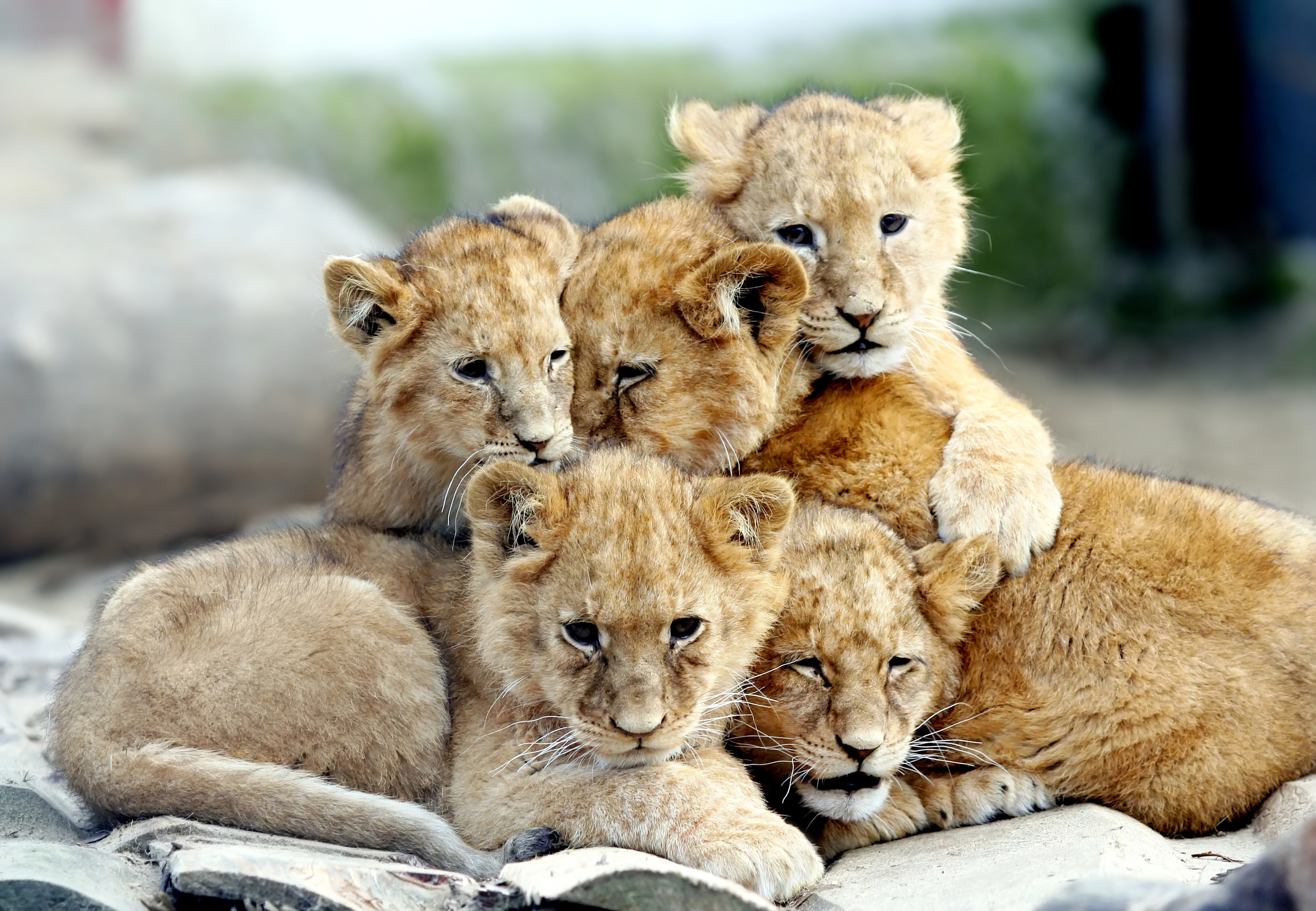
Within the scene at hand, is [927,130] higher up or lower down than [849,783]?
higher up

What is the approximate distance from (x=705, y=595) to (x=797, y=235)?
5.98 ft

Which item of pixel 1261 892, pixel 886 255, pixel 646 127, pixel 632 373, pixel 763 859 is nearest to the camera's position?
pixel 1261 892

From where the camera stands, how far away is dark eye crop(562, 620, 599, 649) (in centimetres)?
441

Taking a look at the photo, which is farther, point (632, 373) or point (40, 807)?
point (632, 373)

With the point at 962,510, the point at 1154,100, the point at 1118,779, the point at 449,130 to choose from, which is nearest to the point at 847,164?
the point at 962,510

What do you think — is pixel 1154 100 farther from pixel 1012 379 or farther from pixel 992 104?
pixel 1012 379

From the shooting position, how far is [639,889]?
12.5 ft

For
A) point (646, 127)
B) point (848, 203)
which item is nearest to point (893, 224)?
point (848, 203)

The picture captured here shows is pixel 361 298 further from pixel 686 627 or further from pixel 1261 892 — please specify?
pixel 1261 892

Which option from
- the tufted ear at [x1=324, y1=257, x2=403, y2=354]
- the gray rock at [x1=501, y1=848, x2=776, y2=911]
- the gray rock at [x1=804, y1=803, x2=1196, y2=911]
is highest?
the tufted ear at [x1=324, y1=257, x2=403, y2=354]

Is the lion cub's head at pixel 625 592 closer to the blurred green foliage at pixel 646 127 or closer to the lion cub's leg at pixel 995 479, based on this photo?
the lion cub's leg at pixel 995 479

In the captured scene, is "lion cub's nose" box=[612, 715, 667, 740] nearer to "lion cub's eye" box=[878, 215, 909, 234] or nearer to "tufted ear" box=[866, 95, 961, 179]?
"lion cub's eye" box=[878, 215, 909, 234]

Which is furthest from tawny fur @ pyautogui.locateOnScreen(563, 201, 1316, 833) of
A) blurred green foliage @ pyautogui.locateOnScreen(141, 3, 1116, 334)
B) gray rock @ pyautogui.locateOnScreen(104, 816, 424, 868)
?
blurred green foliage @ pyautogui.locateOnScreen(141, 3, 1116, 334)

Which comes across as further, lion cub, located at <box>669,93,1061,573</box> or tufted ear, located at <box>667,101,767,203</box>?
tufted ear, located at <box>667,101,767,203</box>
